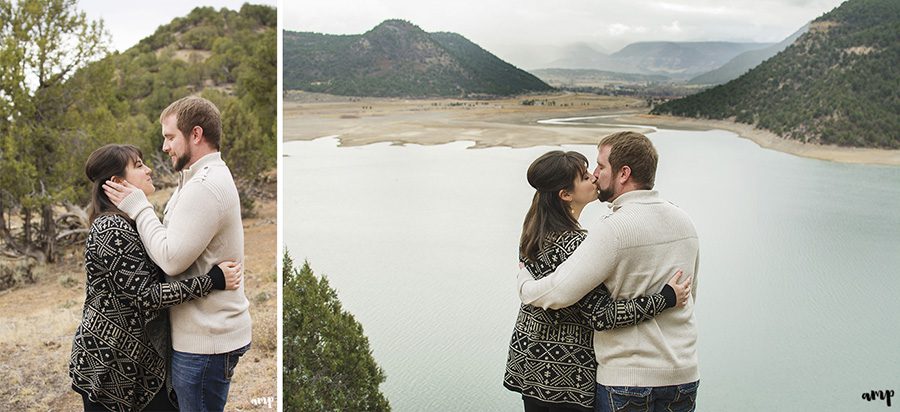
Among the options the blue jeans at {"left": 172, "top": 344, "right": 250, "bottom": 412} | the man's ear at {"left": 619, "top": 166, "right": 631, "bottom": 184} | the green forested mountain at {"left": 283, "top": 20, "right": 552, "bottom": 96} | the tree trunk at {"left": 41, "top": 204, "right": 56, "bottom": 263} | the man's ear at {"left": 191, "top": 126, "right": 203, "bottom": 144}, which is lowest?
the tree trunk at {"left": 41, "top": 204, "right": 56, "bottom": 263}

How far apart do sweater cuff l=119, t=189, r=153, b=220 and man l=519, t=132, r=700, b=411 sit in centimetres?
87

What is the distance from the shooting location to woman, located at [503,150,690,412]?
6.00ft

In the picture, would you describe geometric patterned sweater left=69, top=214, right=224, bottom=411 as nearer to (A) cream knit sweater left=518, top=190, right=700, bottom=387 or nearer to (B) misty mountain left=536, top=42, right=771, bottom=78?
(A) cream knit sweater left=518, top=190, right=700, bottom=387

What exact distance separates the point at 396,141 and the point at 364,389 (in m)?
0.95

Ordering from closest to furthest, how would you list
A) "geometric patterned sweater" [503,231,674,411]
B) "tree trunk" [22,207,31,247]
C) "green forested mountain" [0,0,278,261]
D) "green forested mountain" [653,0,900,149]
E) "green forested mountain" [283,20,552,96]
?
"geometric patterned sweater" [503,231,674,411]
"green forested mountain" [653,0,900,149]
"green forested mountain" [283,20,552,96]
"green forested mountain" [0,0,278,261]
"tree trunk" [22,207,31,247]

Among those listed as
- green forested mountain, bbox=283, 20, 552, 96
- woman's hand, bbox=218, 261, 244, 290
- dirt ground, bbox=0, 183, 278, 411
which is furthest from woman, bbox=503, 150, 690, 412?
dirt ground, bbox=0, 183, 278, 411

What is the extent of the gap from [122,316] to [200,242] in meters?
0.25

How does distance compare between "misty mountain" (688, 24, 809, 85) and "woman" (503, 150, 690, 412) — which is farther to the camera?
"misty mountain" (688, 24, 809, 85)

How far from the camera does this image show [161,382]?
1.97m

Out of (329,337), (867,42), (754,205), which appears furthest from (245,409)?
(867,42)

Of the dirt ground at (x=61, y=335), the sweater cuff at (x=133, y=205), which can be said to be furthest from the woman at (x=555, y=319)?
the dirt ground at (x=61, y=335)

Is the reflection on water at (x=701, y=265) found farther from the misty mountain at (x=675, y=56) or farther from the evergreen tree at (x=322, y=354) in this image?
the misty mountain at (x=675, y=56)

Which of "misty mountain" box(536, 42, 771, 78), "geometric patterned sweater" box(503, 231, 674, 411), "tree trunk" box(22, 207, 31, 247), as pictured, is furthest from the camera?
"tree trunk" box(22, 207, 31, 247)

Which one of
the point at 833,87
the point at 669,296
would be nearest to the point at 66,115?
the point at 833,87
